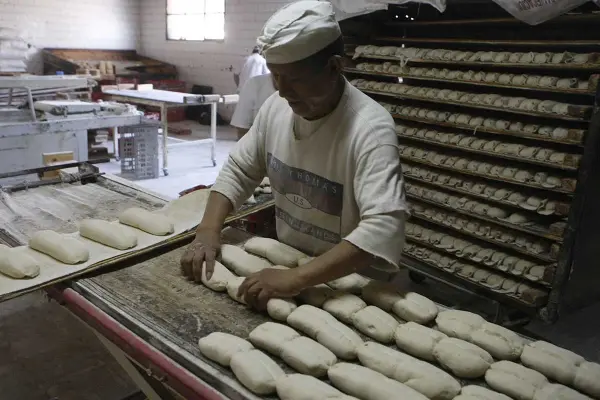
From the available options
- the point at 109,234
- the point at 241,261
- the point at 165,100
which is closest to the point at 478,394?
the point at 241,261

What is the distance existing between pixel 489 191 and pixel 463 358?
2.07 metres

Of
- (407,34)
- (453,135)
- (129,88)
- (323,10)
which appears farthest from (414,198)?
(129,88)

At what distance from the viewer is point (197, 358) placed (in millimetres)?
1282

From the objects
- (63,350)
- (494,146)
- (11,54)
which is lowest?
(63,350)

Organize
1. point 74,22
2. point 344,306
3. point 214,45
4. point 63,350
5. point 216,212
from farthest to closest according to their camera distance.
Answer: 1. point 74,22
2. point 214,45
3. point 63,350
4. point 216,212
5. point 344,306

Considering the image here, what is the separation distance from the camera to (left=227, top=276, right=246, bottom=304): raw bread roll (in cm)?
155

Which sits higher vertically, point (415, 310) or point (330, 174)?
point (330, 174)

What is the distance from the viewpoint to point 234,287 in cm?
157

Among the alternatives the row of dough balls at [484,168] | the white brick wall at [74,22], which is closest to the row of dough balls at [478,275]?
the row of dough balls at [484,168]

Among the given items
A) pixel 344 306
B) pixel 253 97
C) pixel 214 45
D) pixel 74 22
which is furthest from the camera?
pixel 74 22

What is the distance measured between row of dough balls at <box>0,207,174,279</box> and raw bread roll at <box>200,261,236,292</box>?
396 millimetres

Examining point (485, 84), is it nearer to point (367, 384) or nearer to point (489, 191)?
point (489, 191)

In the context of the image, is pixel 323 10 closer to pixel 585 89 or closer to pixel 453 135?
pixel 585 89

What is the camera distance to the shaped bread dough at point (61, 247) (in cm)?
176
